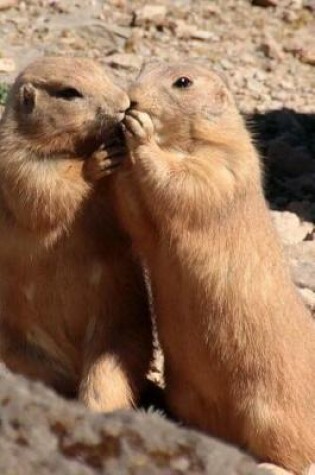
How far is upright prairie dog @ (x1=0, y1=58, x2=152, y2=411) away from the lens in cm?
679

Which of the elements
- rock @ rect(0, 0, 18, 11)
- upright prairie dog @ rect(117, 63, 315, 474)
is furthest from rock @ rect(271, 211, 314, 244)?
rock @ rect(0, 0, 18, 11)

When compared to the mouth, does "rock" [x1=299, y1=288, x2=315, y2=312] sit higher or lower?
lower

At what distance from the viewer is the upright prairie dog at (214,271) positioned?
6.61 metres

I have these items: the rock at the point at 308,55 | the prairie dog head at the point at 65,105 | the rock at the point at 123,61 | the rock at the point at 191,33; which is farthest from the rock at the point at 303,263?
the rock at the point at 191,33

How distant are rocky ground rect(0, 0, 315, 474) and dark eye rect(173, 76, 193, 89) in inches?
176

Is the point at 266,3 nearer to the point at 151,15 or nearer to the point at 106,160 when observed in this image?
the point at 151,15

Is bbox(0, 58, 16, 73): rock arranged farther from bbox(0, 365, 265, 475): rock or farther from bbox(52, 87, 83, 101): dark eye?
bbox(0, 365, 265, 475): rock

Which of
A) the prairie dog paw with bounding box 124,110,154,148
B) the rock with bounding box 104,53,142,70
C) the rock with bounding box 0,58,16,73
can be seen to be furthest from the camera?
the rock with bounding box 104,53,142,70

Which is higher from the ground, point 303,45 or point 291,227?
point 291,227

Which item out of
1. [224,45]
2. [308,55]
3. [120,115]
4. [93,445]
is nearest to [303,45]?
[308,55]

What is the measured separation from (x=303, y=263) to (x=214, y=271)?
2913 millimetres

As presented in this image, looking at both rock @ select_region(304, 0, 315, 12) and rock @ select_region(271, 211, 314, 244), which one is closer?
rock @ select_region(271, 211, 314, 244)

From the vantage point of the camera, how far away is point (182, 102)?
6.86 meters

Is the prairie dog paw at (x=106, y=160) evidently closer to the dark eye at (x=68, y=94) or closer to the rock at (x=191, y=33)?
the dark eye at (x=68, y=94)
